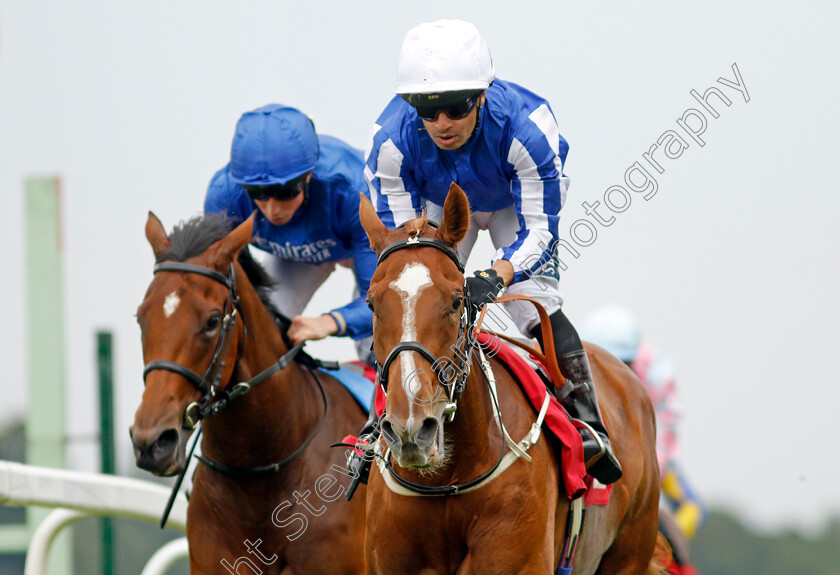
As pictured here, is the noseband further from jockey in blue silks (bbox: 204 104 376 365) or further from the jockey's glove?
the jockey's glove

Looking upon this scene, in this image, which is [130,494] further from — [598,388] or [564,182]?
[564,182]

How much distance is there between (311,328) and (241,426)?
597 millimetres

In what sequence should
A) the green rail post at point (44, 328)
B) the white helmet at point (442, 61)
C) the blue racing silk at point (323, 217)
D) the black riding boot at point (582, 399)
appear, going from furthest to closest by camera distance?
the green rail post at point (44, 328), the blue racing silk at point (323, 217), the black riding boot at point (582, 399), the white helmet at point (442, 61)

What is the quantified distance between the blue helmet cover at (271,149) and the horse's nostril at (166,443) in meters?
1.43

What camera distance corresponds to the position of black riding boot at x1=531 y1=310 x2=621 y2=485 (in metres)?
3.99

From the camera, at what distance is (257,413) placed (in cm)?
452

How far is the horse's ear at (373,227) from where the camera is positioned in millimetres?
3418

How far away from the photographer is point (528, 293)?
172 inches

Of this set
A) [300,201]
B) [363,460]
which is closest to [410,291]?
[363,460]

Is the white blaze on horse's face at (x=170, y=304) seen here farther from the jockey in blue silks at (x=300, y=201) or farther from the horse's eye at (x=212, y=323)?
the jockey in blue silks at (x=300, y=201)

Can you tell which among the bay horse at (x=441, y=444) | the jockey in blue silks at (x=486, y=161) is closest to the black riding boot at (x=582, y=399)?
the jockey in blue silks at (x=486, y=161)

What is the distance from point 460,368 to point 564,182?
1.27m

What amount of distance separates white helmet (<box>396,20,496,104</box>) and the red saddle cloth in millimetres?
863

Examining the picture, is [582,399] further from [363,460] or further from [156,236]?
[156,236]
